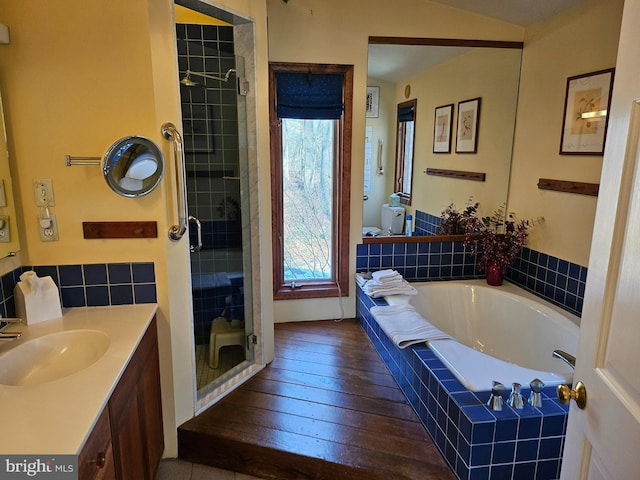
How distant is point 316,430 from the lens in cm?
202

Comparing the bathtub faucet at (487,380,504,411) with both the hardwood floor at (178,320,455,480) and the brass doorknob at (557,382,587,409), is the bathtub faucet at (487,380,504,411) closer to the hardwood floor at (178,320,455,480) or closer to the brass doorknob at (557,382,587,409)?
the hardwood floor at (178,320,455,480)

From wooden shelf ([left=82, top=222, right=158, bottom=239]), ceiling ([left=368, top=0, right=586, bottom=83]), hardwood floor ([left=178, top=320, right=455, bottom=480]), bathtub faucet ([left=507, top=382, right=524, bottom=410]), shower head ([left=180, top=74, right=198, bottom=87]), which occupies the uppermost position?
ceiling ([left=368, top=0, right=586, bottom=83])

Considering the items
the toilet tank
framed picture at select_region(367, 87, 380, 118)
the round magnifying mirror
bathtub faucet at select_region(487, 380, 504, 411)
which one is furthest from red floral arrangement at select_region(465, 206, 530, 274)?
the round magnifying mirror

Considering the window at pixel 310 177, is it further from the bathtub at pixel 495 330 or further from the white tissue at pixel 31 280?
the white tissue at pixel 31 280

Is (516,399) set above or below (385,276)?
below

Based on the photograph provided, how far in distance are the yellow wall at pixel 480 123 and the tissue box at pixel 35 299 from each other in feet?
7.56

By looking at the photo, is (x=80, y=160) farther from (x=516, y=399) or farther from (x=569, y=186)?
(x=569, y=186)

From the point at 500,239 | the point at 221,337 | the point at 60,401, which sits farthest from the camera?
the point at 500,239

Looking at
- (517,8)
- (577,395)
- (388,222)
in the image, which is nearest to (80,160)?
(577,395)

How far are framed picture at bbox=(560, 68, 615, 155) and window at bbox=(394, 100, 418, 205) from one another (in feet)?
3.24

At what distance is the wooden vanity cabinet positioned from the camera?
51.9 inches

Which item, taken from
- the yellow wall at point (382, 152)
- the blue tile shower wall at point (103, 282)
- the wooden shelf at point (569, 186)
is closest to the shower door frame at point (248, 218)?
the blue tile shower wall at point (103, 282)

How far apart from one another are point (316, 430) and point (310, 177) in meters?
1.74

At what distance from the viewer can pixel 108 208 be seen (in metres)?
1.75
